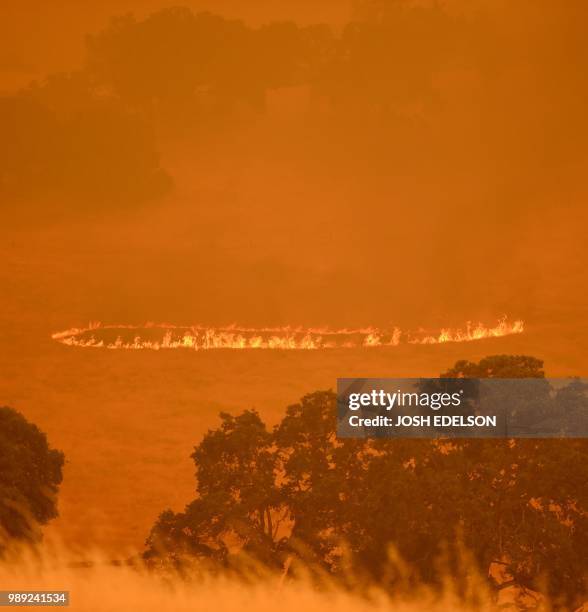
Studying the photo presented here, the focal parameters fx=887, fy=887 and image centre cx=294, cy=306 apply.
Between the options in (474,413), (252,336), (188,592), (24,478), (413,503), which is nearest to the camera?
(188,592)

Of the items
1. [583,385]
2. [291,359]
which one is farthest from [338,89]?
[583,385]

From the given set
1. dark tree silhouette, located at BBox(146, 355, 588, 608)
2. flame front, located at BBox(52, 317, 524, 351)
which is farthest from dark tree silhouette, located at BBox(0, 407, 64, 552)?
flame front, located at BBox(52, 317, 524, 351)

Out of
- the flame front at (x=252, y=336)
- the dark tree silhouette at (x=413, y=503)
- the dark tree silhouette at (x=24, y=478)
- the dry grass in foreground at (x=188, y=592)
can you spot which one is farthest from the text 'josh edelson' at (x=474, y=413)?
the flame front at (x=252, y=336)

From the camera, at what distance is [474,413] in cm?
931

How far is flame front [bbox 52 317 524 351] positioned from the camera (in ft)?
66.4

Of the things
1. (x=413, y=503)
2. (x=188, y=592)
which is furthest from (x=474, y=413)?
(x=188, y=592)

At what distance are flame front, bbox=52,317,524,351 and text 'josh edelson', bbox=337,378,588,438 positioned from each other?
32.0 ft

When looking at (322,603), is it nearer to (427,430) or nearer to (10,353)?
(427,430)

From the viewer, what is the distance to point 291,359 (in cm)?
1872

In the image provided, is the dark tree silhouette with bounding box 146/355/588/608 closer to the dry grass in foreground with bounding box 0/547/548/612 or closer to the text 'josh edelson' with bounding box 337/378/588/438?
the text 'josh edelson' with bounding box 337/378/588/438

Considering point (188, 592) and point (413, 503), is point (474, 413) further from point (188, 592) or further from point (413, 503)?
point (188, 592)

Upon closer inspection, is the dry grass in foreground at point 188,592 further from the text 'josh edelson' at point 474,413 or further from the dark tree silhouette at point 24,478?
the text 'josh edelson' at point 474,413

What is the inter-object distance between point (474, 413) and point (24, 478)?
484 cm

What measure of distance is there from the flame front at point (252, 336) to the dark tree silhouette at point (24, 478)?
9.75 metres
